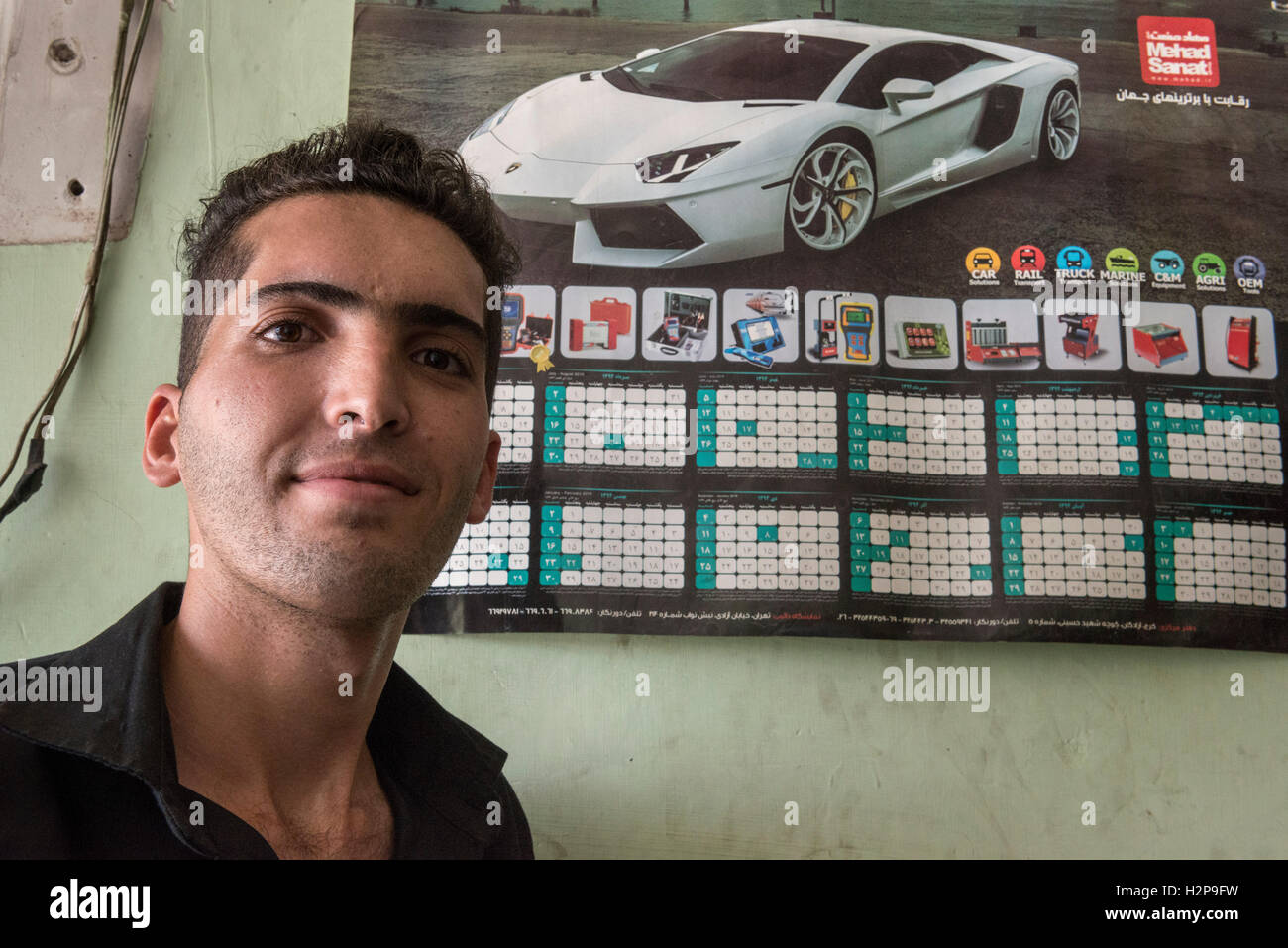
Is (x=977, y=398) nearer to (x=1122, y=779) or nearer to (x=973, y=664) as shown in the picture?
(x=973, y=664)

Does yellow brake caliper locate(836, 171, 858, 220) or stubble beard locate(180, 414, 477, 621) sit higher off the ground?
yellow brake caliper locate(836, 171, 858, 220)

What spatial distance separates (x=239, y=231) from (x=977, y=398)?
2.98 ft

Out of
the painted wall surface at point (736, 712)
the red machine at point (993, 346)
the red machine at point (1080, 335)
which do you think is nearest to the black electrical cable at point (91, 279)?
the painted wall surface at point (736, 712)

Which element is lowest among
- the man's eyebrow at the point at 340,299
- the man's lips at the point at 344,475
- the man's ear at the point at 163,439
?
the man's lips at the point at 344,475

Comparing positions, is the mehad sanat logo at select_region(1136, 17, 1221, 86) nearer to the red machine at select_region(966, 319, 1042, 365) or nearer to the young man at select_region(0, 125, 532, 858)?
the red machine at select_region(966, 319, 1042, 365)

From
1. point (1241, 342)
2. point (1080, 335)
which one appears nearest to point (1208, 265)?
point (1241, 342)

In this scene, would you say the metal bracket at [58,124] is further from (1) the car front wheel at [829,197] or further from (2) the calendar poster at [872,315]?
(1) the car front wheel at [829,197]

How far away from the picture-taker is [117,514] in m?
1.28

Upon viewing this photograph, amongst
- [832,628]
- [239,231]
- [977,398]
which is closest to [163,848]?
[239,231]

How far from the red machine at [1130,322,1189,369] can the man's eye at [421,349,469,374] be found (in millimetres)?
913

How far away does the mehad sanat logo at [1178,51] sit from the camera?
55.7 inches

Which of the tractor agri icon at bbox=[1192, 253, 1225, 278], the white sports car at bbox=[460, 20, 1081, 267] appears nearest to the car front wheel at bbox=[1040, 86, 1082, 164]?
the white sports car at bbox=[460, 20, 1081, 267]

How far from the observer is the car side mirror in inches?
54.0

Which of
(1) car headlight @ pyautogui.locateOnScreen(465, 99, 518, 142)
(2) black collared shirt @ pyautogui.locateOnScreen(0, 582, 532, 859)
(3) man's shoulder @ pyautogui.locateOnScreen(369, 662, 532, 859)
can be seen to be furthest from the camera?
(1) car headlight @ pyautogui.locateOnScreen(465, 99, 518, 142)
